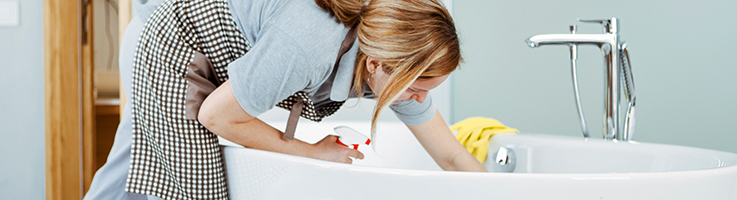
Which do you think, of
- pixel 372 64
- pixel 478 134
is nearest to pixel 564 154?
pixel 478 134

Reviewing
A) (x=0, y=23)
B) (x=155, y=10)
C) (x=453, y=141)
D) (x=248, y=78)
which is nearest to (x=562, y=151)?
(x=453, y=141)

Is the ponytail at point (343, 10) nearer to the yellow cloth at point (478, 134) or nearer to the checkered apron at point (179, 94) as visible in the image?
the checkered apron at point (179, 94)

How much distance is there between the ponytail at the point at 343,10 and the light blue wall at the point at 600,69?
785 millimetres

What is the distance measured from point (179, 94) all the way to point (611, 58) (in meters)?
0.82

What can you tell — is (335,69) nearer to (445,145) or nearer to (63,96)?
(445,145)

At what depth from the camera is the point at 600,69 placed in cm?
127

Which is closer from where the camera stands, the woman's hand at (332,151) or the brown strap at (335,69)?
the brown strap at (335,69)

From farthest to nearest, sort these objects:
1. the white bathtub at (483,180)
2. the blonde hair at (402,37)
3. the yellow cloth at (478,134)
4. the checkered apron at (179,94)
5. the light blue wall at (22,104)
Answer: the light blue wall at (22,104) → the yellow cloth at (478,134) → the checkered apron at (179,94) → the blonde hair at (402,37) → the white bathtub at (483,180)

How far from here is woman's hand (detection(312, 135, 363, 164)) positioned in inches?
33.0

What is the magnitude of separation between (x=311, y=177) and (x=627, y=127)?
72cm

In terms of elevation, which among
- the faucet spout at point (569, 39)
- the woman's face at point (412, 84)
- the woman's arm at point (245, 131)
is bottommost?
the woman's arm at point (245, 131)

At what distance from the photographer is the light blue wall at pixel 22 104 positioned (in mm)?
1593

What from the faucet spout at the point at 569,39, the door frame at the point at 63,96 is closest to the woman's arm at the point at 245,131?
the faucet spout at the point at 569,39

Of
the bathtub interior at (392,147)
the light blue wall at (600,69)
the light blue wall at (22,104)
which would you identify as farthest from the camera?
the light blue wall at (22,104)
